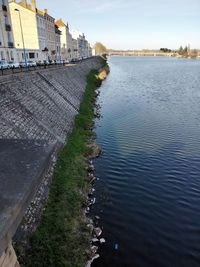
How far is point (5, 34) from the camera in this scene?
40.3 m

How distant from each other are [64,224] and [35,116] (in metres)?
9.35

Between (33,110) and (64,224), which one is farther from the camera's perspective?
(33,110)

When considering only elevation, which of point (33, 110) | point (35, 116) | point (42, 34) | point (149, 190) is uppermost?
point (42, 34)

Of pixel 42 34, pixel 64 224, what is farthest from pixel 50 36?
pixel 64 224

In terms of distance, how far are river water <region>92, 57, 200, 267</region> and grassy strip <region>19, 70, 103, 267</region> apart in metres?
1.09

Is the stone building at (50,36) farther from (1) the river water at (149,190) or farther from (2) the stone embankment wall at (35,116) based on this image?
(1) the river water at (149,190)

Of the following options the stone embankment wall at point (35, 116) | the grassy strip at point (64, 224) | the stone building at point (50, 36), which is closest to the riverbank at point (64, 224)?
the grassy strip at point (64, 224)

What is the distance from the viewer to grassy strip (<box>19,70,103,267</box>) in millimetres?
9469

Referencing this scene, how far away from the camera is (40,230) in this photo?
409 inches

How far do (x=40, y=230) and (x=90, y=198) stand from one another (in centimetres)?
455

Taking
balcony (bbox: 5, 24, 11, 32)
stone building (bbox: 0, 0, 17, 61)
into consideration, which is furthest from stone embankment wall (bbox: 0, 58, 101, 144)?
balcony (bbox: 5, 24, 11, 32)

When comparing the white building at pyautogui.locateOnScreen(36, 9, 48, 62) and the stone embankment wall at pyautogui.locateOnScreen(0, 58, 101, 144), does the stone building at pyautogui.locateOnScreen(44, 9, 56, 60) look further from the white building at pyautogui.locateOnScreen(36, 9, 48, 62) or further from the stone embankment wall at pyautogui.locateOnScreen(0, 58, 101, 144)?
the stone embankment wall at pyautogui.locateOnScreen(0, 58, 101, 144)

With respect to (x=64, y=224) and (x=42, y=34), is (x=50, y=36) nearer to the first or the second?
(x=42, y=34)

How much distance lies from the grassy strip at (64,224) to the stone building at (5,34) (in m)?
29.4
